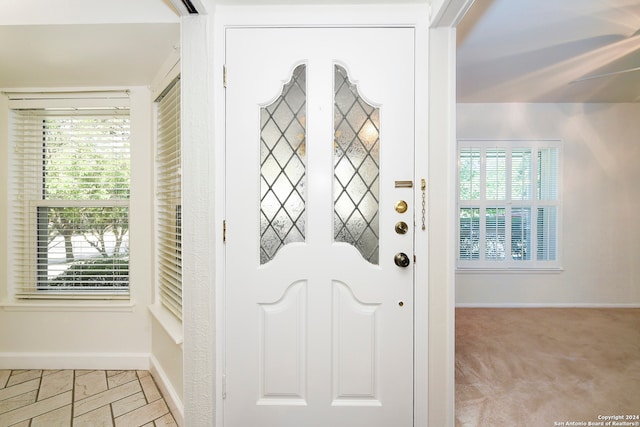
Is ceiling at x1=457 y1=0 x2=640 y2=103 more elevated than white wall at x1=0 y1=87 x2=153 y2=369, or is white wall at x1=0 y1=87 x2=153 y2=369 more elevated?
ceiling at x1=457 y1=0 x2=640 y2=103

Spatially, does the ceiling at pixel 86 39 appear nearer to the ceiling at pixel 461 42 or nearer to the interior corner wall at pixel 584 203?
the ceiling at pixel 461 42

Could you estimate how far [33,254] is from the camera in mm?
2326

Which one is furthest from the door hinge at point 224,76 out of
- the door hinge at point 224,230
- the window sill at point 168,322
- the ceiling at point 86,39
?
the window sill at point 168,322

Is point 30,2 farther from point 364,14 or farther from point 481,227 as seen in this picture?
point 481,227

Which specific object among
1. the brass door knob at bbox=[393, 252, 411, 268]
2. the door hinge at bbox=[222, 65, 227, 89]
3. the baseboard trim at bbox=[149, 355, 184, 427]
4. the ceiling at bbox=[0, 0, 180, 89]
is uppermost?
the ceiling at bbox=[0, 0, 180, 89]

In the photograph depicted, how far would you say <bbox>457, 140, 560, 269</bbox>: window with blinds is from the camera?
12.0ft

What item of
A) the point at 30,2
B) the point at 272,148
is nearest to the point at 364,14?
the point at 272,148

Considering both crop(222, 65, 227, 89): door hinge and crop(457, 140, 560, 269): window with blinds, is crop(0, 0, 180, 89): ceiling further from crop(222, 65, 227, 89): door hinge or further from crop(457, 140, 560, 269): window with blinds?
crop(457, 140, 560, 269): window with blinds

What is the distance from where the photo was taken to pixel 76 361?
226cm

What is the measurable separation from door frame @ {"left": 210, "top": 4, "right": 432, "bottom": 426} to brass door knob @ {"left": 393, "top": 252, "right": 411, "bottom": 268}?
55mm

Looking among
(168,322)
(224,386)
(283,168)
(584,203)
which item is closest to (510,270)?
(584,203)

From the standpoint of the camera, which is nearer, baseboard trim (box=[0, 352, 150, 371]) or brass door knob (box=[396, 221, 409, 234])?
brass door knob (box=[396, 221, 409, 234])

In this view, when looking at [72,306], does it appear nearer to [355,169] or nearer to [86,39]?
[86,39]

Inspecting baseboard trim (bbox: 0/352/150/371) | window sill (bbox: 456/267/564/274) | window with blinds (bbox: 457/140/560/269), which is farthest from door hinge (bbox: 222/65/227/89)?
window sill (bbox: 456/267/564/274)
